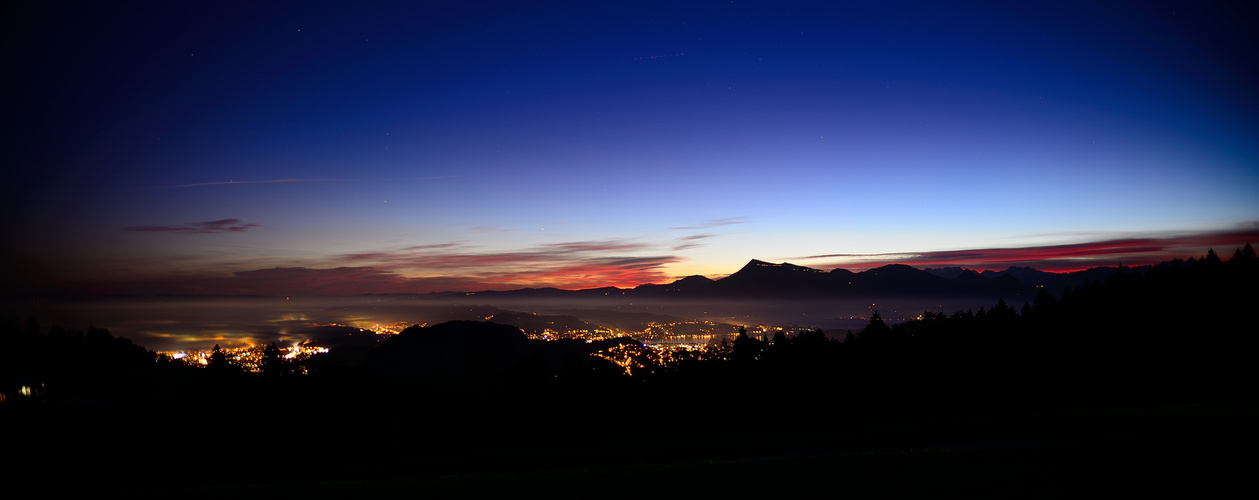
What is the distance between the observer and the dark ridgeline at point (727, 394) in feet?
89.1

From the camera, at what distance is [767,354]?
4172 cm

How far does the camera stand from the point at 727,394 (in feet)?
134

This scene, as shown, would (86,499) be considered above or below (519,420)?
→ above

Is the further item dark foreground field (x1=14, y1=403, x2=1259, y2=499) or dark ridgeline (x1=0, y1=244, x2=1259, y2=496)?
dark ridgeline (x1=0, y1=244, x2=1259, y2=496)

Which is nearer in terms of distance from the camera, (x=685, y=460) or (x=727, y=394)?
(x=685, y=460)

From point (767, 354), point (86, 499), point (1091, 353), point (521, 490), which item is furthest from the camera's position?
point (1091, 353)

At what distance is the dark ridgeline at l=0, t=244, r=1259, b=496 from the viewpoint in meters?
27.2

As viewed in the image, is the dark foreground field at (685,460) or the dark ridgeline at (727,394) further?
the dark ridgeline at (727,394)

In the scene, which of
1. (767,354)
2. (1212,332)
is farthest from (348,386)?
(1212,332)

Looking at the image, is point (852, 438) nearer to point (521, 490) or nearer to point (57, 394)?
point (521, 490)

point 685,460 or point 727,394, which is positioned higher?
point 685,460

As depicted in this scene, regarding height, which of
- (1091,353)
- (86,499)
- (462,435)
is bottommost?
(462,435)

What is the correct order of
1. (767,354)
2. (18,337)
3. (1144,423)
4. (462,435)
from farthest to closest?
(18,337) → (767,354) → (462,435) → (1144,423)

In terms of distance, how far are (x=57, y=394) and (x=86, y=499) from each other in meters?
33.9
